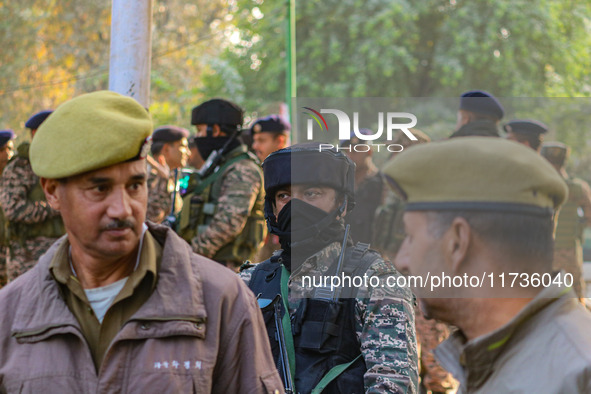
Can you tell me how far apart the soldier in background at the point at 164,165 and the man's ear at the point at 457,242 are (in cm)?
586

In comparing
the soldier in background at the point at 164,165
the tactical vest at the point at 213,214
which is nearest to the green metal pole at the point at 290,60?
the soldier in background at the point at 164,165

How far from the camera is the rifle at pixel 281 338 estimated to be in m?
3.01

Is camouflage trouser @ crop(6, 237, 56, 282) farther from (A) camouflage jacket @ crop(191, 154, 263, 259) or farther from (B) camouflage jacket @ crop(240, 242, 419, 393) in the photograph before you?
(B) camouflage jacket @ crop(240, 242, 419, 393)

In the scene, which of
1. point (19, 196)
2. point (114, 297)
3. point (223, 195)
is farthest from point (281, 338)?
point (19, 196)

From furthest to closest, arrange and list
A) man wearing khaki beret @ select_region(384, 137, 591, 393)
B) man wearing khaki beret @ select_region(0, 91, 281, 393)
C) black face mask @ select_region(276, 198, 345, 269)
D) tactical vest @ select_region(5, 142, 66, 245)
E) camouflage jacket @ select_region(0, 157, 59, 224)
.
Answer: tactical vest @ select_region(5, 142, 66, 245) < camouflage jacket @ select_region(0, 157, 59, 224) < black face mask @ select_region(276, 198, 345, 269) < man wearing khaki beret @ select_region(0, 91, 281, 393) < man wearing khaki beret @ select_region(384, 137, 591, 393)

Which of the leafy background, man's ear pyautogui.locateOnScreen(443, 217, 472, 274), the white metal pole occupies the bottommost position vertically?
man's ear pyautogui.locateOnScreen(443, 217, 472, 274)

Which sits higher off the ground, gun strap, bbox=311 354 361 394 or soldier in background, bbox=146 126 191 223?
soldier in background, bbox=146 126 191 223

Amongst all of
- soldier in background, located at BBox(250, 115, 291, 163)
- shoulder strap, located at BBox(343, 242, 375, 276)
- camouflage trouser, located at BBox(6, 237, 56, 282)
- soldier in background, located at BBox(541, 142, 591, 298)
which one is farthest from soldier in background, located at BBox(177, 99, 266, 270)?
shoulder strap, located at BBox(343, 242, 375, 276)

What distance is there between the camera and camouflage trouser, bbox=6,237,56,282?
745cm

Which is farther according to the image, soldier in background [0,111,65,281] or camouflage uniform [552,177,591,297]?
soldier in background [0,111,65,281]

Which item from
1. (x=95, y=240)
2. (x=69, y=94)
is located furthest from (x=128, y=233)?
(x=69, y=94)

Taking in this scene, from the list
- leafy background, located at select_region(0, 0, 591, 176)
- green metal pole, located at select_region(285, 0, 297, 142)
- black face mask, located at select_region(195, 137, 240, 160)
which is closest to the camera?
black face mask, located at select_region(195, 137, 240, 160)

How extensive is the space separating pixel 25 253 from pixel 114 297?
218 inches

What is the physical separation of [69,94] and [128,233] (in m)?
26.4
